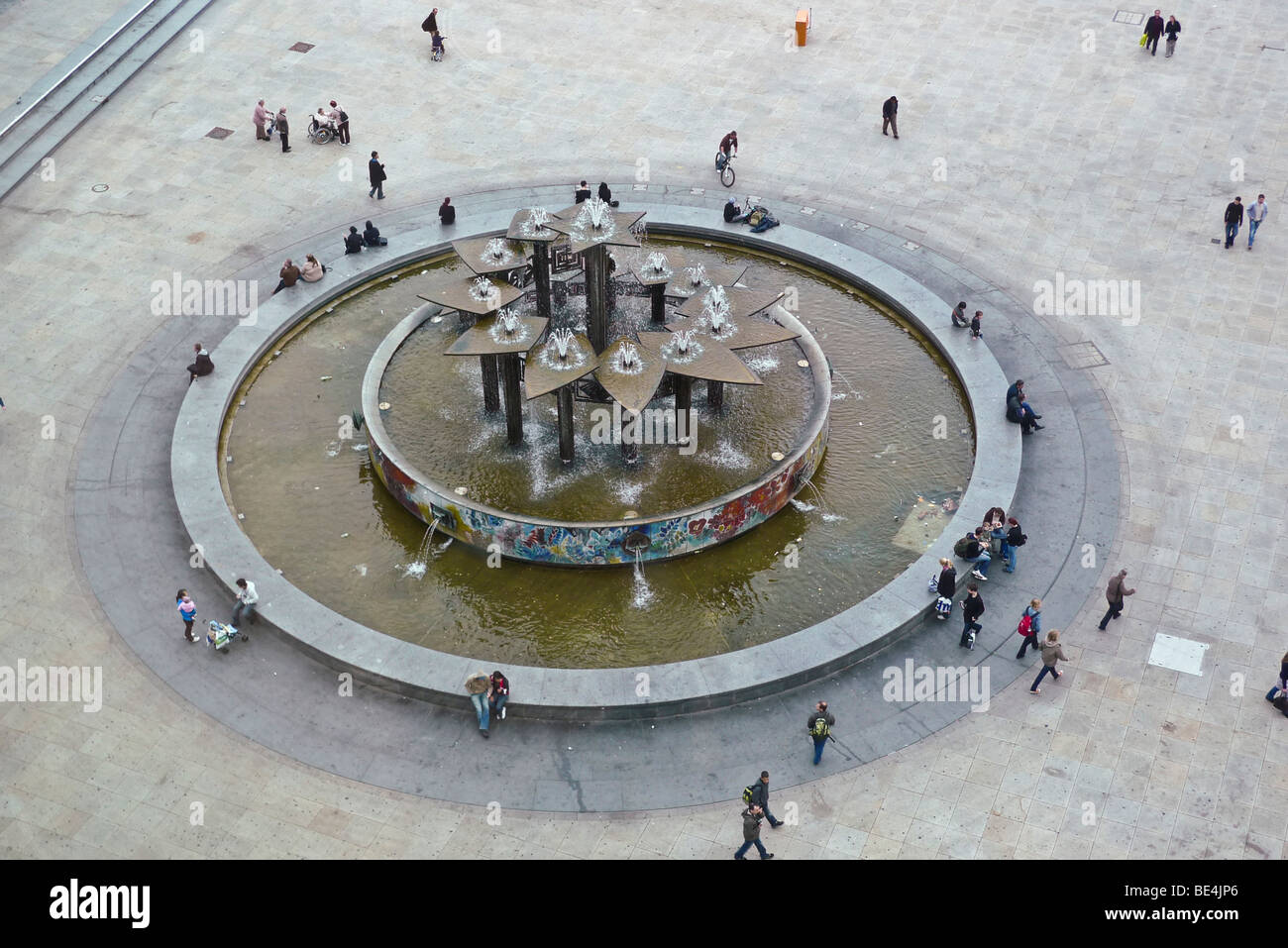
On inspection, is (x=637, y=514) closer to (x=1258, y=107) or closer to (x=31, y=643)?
(x=31, y=643)

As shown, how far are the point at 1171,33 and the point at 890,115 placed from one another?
11.5 meters

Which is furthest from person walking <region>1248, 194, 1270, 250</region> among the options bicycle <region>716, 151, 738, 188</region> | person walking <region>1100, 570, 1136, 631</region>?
person walking <region>1100, 570, 1136, 631</region>

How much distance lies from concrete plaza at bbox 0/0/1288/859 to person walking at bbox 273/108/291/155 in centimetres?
44

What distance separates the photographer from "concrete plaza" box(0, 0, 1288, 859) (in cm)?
2053

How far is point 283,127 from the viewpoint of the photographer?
120 ft

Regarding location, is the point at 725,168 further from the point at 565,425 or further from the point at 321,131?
Answer: the point at 565,425

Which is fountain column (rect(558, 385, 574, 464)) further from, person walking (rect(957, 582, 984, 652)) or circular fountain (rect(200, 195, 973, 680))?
person walking (rect(957, 582, 984, 652))

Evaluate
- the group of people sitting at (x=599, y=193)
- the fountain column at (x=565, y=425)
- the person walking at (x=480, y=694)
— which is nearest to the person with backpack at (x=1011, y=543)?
the fountain column at (x=565, y=425)

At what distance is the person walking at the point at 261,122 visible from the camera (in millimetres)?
37094

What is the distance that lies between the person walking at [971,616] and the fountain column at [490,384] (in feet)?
35.4

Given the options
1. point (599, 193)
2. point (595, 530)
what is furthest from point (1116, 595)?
point (599, 193)

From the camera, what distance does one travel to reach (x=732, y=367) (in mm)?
25469

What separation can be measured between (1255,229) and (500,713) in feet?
80.3
